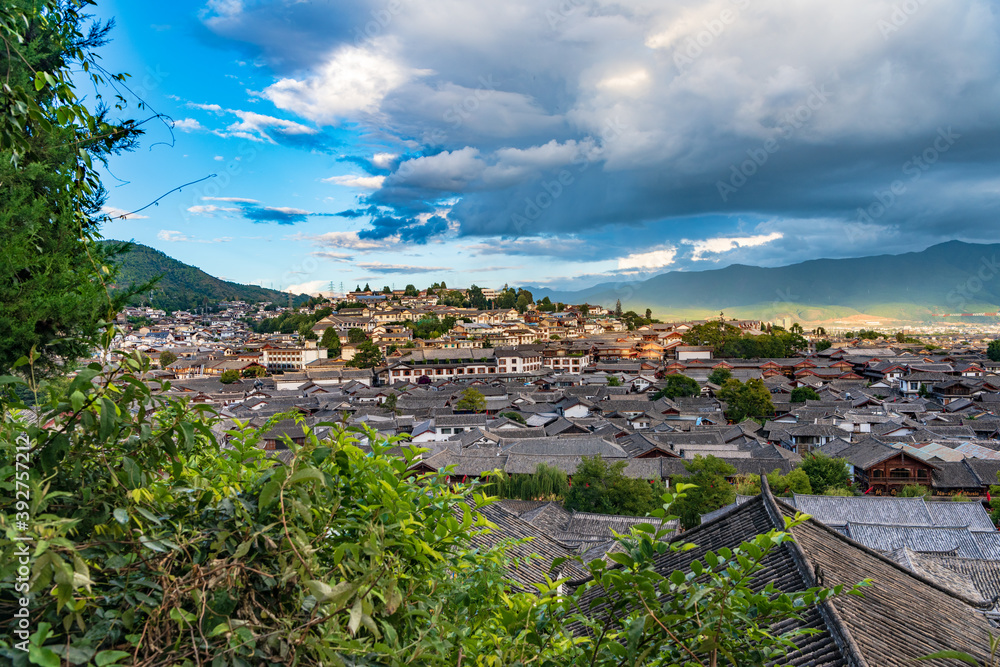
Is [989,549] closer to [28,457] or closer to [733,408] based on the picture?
[28,457]

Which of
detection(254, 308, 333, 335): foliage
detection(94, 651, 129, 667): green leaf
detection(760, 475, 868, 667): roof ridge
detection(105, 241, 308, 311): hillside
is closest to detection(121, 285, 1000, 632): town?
detection(254, 308, 333, 335): foliage

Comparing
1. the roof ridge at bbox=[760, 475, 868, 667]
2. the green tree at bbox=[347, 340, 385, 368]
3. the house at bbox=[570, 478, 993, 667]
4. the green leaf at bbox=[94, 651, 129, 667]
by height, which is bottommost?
the green tree at bbox=[347, 340, 385, 368]

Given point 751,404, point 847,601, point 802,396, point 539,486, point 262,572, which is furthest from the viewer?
point 802,396

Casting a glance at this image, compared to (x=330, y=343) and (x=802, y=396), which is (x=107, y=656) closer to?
(x=802, y=396)

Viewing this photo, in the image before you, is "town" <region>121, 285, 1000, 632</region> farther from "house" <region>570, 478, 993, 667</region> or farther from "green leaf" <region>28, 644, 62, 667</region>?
"green leaf" <region>28, 644, 62, 667</region>

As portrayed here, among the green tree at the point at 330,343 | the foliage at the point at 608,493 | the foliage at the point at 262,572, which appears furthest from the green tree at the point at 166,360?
the foliage at the point at 262,572

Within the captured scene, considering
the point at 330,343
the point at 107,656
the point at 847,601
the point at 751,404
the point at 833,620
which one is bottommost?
the point at 751,404

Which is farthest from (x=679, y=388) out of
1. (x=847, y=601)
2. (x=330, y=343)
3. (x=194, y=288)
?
(x=194, y=288)
